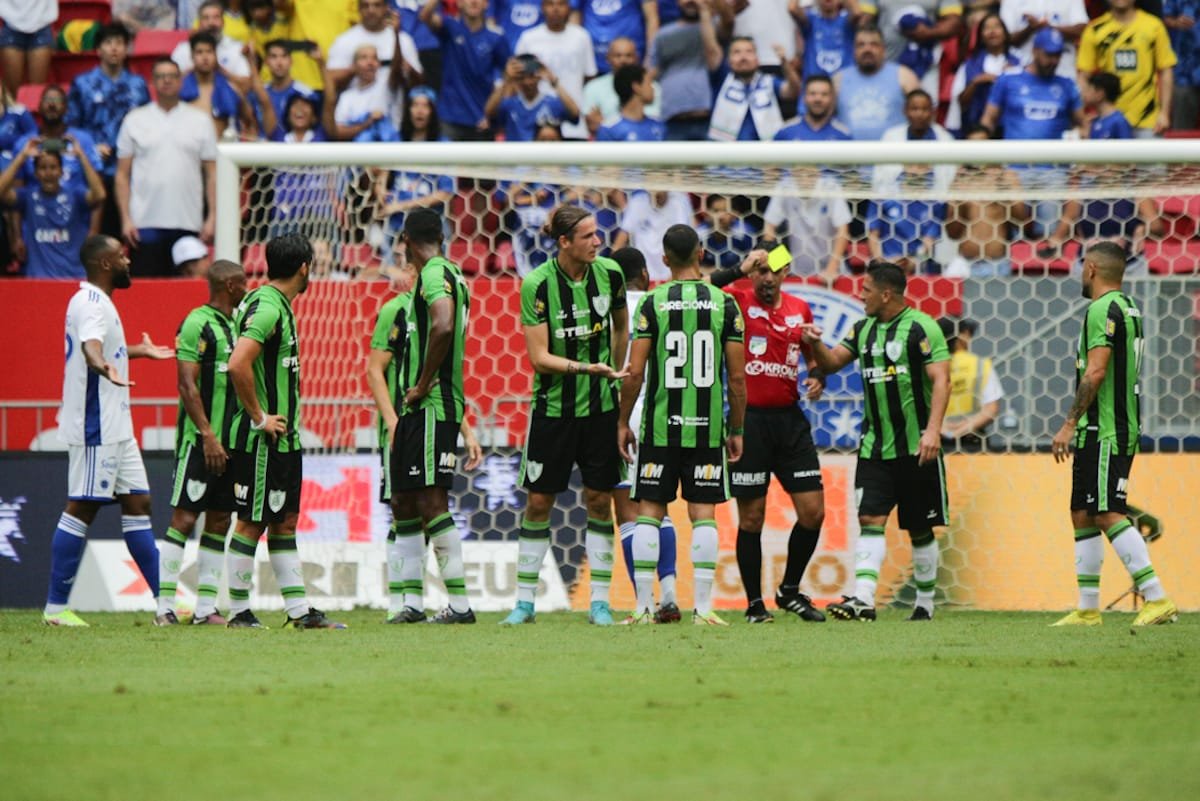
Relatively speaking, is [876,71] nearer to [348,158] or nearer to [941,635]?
[348,158]

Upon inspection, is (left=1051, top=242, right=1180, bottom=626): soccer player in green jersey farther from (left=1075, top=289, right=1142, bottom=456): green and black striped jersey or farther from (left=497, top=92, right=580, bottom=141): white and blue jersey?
(left=497, top=92, right=580, bottom=141): white and blue jersey

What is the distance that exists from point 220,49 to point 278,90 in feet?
2.63

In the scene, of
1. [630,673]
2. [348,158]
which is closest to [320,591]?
[348,158]

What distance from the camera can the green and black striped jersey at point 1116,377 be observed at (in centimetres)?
938

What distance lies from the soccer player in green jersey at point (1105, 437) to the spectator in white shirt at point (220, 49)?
9.04 metres

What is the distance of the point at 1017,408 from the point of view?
11766 millimetres

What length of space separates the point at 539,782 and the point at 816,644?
3761mm

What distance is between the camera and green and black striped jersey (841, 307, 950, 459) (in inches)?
399

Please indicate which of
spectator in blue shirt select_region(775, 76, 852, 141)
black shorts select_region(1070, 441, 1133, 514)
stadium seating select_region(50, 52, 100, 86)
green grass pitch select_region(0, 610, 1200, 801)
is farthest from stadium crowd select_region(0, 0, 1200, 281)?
green grass pitch select_region(0, 610, 1200, 801)

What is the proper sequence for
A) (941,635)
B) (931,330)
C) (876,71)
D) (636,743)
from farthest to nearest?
(876,71) → (931,330) → (941,635) → (636,743)

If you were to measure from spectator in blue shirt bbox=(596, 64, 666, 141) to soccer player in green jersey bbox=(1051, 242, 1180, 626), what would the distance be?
19.3 feet

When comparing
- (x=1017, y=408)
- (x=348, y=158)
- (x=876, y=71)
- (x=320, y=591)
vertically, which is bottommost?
(x=320, y=591)

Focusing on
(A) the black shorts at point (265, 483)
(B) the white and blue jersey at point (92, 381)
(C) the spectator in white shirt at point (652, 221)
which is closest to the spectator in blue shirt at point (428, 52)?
(C) the spectator in white shirt at point (652, 221)

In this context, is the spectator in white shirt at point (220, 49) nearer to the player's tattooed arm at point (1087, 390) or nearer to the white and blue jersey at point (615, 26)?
the white and blue jersey at point (615, 26)
